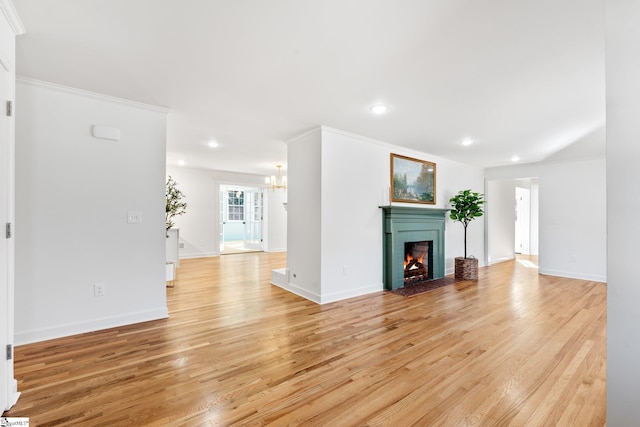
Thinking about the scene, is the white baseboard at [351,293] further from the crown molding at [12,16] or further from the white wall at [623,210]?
the crown molding at [12,16]

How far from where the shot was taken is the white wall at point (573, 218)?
17.2ft

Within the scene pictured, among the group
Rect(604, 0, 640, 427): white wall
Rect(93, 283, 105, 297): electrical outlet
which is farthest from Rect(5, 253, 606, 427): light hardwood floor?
Rect(604, 0, 640, 427): white wall

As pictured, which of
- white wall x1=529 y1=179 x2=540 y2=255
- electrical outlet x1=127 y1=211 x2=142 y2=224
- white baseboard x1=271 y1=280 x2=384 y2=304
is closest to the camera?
electrical outlet x1=127 y1=211 x2=142 y2=224

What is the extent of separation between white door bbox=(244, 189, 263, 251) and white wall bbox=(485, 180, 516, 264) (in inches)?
252

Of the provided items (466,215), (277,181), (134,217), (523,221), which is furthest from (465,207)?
(277,181)

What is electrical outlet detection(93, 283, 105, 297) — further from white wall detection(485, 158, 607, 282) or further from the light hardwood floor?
white wall detection(485, 158, 607, 282)

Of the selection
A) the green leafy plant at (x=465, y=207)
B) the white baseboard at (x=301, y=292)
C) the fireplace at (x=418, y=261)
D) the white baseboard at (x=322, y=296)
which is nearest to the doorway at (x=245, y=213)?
the white baseboard at (x=322, y=296)

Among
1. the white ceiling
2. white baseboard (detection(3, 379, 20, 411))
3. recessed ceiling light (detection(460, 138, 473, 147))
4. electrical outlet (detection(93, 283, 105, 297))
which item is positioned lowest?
white baseboard (detection(3, 379, 20, 411))

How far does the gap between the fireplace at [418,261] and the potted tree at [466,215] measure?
557mm

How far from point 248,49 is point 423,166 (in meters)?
4.08

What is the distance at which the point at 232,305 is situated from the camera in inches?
144

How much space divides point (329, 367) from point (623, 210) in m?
1.93

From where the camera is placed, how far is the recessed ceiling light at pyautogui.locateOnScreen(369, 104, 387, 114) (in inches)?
123

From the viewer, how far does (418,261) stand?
5.32m
